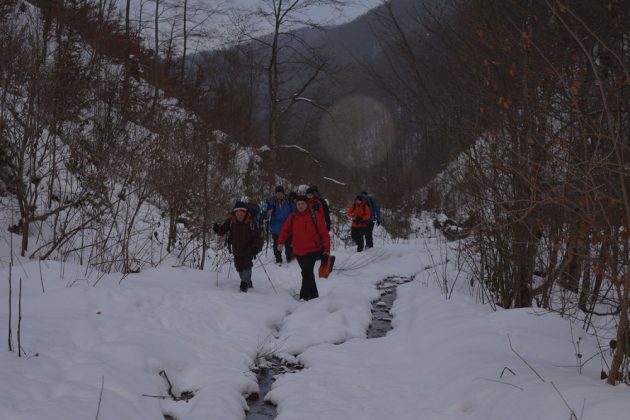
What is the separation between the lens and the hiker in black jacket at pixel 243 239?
756cm

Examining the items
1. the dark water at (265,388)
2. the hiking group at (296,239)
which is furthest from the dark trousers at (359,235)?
the dark water at (265,388)

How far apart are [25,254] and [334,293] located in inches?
215

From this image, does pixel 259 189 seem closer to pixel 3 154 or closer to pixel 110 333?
pixel 3 154

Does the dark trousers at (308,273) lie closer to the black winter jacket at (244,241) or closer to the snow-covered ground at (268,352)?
the snow-covered ground at (268,352)

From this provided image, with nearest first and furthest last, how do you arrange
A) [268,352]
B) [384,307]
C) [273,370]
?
[273,370], [268,352], [384,307]

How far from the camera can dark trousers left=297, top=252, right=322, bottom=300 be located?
7.53 meters

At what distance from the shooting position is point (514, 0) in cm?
498

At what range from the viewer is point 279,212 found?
11188mm

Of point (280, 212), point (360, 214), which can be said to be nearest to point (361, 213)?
point (360, 214)

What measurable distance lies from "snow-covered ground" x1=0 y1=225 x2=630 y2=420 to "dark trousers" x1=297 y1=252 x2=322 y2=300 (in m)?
0.57

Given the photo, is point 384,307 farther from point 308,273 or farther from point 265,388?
point 265,388

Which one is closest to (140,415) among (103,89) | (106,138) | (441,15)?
(441,15)

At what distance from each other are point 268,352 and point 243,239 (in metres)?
2.76

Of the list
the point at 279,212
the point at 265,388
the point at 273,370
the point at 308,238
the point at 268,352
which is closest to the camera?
the point at 265,388
